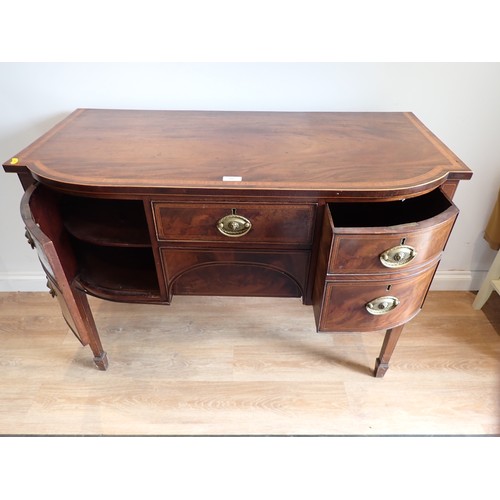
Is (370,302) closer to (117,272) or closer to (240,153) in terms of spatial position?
(240,153)

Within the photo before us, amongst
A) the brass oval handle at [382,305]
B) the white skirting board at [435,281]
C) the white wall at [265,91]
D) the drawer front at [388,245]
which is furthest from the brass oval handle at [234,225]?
the white skirting board at [435,281]

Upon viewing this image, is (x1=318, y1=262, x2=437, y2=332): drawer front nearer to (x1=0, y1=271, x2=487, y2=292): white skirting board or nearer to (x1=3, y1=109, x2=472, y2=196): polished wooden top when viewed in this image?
(x1=3, y1=109, x2=472, y2=196): polished wooden top

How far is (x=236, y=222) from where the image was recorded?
755 mm

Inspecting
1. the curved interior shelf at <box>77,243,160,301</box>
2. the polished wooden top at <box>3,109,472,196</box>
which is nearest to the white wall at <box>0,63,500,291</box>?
the polished wooden top at <box>3,109,472,196</box>

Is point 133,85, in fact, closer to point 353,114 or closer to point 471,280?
point 353,114

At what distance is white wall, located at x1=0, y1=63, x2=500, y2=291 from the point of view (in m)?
0.99

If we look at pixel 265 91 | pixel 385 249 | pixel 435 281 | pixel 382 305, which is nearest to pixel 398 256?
pixel 385 249

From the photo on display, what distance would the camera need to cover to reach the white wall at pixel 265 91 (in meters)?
0.99

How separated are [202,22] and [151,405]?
1.07m

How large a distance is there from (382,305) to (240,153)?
0.48 m

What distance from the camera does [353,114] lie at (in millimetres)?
1023

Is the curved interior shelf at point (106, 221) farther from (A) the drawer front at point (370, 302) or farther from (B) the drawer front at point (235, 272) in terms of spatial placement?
(A) the drawer front at point (370, 302)

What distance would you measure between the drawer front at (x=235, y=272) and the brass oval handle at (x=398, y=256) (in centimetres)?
17
